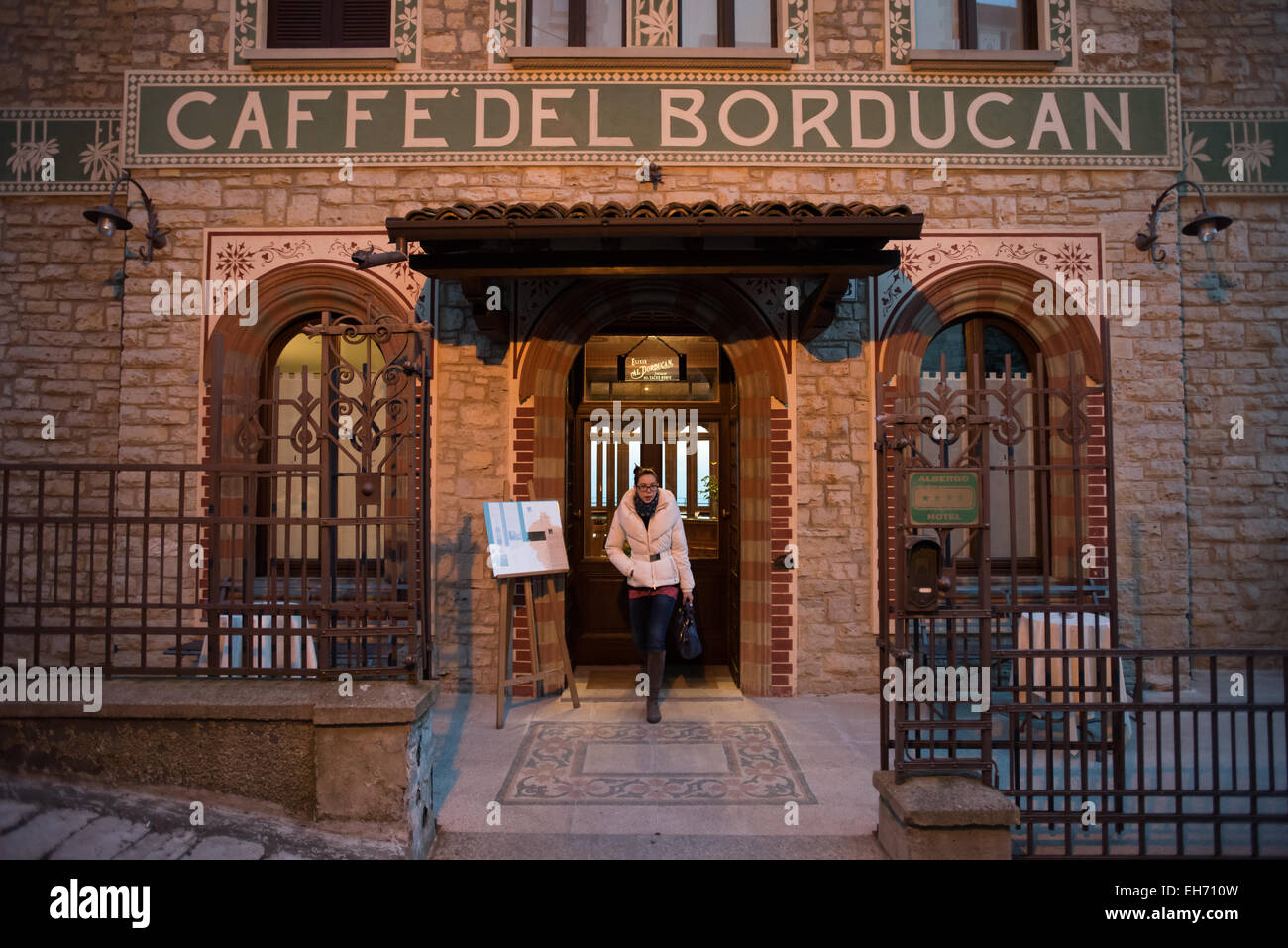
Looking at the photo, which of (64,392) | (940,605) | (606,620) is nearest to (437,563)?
(606,620)

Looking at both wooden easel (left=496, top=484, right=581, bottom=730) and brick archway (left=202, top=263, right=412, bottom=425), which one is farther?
brick archway (left=202, top=263, right=412, bottom=425)

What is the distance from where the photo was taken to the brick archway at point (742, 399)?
6.63 m

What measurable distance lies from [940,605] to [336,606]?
3.14 metres

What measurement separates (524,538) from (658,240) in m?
2.58

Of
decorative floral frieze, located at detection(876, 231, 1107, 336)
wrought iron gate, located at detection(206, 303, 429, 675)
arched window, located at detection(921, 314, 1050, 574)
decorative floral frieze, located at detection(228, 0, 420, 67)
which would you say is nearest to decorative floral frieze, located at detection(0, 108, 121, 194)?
decorative floral frieze, located at detection(228, 0, 420, 67)

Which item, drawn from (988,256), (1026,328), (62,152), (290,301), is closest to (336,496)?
(290,301)

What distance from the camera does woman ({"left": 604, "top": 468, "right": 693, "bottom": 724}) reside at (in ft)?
19.1

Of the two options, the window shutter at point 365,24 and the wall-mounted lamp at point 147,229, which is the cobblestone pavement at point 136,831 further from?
the window shutter at point 365,24

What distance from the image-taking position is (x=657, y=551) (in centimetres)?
588

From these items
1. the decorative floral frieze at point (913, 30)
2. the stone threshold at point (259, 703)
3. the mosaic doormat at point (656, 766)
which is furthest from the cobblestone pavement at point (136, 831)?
the decorative floral frieze at point (913, 30)

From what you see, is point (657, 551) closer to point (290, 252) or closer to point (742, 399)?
point (742, 399)

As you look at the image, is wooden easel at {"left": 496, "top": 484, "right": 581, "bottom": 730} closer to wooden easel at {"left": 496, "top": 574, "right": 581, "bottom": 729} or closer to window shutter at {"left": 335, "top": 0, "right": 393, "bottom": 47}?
wooden easel at {"left": 496, "top": 574, "right": 581, "bottom": 729}

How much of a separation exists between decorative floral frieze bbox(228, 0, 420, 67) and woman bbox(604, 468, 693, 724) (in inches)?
177

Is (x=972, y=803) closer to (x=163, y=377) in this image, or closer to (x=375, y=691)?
(x=375, y=691)
